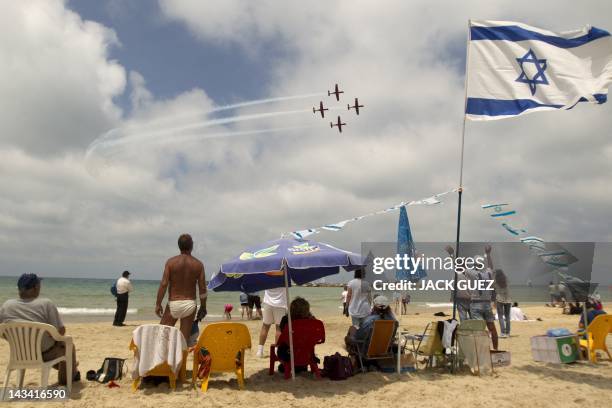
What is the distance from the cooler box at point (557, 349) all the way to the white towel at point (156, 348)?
593cm

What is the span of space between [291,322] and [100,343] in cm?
610

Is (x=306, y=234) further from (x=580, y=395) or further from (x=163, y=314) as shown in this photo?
(x=580, y=395)

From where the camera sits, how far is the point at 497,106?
7.30 metres

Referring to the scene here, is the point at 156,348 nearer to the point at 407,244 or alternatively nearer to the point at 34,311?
the point at 34,311

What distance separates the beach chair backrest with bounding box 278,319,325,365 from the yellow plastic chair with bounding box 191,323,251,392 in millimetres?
790

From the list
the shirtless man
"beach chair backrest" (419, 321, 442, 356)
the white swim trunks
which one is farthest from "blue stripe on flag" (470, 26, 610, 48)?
the white swim trunks

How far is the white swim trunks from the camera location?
598cm

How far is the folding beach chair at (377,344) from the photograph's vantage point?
660 cm

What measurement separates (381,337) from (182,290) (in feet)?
9.70

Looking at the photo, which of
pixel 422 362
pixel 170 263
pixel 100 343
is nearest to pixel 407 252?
pixel 422 362

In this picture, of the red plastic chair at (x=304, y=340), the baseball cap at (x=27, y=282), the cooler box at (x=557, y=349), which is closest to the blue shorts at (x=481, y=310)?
the cooler box at (x=557, y=349)

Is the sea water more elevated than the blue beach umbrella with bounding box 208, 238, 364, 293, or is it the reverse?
the blue beach umbrella with bounding box 208, 238, 364, 293

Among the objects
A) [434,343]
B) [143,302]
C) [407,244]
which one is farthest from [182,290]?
[143,302]

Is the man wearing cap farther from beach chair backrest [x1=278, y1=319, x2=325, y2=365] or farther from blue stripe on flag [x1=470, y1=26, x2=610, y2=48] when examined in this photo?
blue stripe on flag [x1=470, y1=26, x2=610, y2=48]
